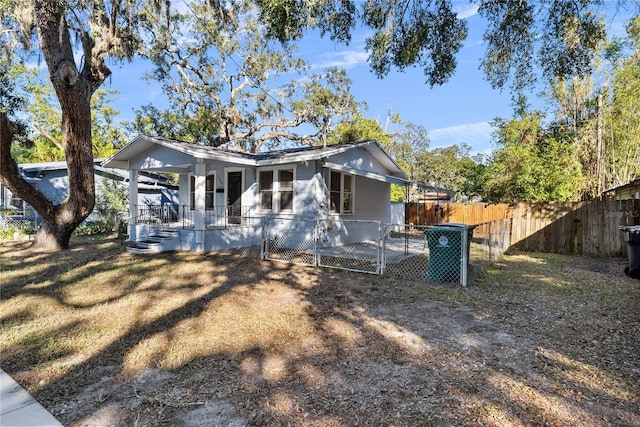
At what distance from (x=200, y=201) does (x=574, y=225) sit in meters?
12.3

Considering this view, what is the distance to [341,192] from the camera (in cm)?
1280

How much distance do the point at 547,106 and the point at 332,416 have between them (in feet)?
85.5

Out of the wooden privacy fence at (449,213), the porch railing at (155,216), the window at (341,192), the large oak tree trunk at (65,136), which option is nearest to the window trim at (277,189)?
the window at (341,192)

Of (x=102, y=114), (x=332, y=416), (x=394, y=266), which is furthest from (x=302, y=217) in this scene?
(x=102, y=114)

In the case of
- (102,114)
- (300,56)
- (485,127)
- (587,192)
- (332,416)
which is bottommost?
(332,416)

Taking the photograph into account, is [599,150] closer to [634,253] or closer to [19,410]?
[634,253]

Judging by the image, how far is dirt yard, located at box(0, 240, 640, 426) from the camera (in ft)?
9.37

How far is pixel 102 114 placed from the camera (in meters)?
27.7

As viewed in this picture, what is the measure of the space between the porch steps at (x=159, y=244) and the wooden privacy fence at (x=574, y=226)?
11.9 m

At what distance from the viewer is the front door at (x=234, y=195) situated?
1279 centimetres

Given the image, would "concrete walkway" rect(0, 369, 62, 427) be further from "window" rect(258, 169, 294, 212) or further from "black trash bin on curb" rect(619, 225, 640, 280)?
"black trash bin on curb" rect(619, 225, 640, 280)

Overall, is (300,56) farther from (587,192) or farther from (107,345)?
(107,345)

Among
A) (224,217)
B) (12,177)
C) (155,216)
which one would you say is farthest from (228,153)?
(12,177)

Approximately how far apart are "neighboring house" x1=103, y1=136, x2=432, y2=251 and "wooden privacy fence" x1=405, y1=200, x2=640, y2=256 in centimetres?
449
